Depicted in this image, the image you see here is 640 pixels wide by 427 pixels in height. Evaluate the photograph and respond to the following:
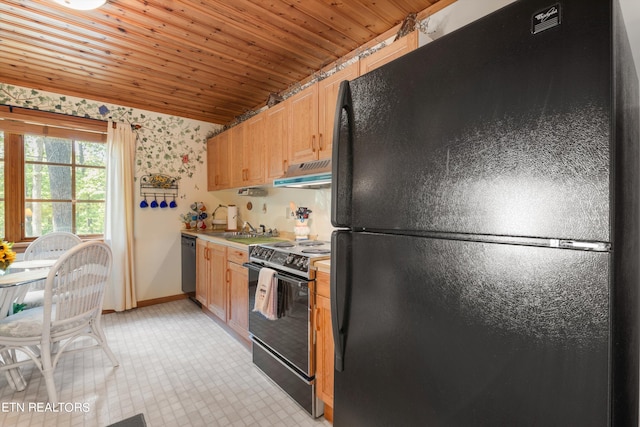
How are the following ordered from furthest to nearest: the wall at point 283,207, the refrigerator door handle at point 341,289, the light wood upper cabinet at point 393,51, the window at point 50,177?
the window at point 50,177
the wall at point 283,207
the light wood upper cabinet at point 393,51
the refrigerator door handle at point 341,289

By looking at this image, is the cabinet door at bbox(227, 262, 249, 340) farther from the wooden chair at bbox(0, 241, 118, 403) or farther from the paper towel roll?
the paper towel roll

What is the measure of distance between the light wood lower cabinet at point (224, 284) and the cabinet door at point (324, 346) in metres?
0.93

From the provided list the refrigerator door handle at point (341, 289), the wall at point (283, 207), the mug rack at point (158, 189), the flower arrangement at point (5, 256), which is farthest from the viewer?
the mug rack at point (158, 189)

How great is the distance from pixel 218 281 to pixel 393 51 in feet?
8.27

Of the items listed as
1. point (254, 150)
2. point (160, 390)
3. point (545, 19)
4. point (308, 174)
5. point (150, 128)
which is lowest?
point (160, 390)

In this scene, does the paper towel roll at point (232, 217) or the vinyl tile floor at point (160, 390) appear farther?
→ the paper towel roll at point (232, 217)

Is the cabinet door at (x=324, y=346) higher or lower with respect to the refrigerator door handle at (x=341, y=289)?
lower

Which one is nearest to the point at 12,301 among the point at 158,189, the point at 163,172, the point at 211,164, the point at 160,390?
the point at 160,390

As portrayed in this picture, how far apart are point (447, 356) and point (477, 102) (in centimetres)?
61

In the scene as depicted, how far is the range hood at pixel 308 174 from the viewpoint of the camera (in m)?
2.05

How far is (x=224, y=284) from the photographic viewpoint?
289 cm

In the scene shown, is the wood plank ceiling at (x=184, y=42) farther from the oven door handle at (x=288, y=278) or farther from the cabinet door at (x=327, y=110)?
the oven door handle at (x=288, y=278)

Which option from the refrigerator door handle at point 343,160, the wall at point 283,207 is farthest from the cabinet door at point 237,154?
the refrigerator door handle at point 343,160

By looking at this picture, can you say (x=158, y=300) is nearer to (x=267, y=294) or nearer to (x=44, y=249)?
(x=44, y=249)
